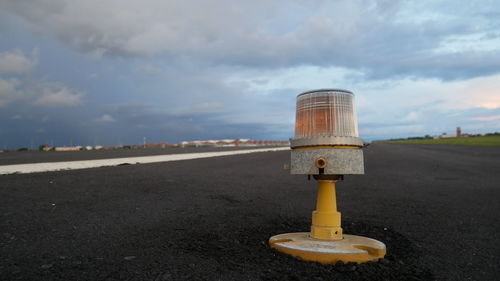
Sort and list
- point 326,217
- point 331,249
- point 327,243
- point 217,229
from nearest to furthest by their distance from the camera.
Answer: point 331,249, point 327,243, point 326,217, point 217,229

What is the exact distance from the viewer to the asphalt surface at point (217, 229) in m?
3.32

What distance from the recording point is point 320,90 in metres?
4.08

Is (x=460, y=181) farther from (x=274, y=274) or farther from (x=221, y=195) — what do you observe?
(x=274, y=274)

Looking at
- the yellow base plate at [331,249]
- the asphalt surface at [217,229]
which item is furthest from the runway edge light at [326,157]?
the asphalt surface at [217,229]

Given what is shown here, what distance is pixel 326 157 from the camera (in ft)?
12.6

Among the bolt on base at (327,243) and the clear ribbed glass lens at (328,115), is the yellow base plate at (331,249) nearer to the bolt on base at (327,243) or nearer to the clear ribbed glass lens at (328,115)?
the bolt on base at (327,243)

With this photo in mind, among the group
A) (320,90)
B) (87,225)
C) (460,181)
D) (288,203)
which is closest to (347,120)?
(320,90)

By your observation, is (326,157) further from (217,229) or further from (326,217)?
(217,229)

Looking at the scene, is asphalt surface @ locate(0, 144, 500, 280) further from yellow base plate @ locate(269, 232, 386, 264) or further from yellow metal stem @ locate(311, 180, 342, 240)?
yellow metal stem @ locate(311, 180, 342, 240)

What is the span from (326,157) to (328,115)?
55 cm

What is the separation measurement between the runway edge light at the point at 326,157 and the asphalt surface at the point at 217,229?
24 centimetres

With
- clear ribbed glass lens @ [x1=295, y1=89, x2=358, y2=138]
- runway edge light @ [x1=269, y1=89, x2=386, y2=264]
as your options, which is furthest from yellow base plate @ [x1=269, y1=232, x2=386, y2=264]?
clear ribbed glass lens @ [x1=295, y1=89, x2=358, y2=138]

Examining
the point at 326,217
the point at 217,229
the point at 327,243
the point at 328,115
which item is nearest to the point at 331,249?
the point at 327,243

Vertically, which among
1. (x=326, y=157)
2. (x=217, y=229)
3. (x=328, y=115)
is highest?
(x=328, y=115)
